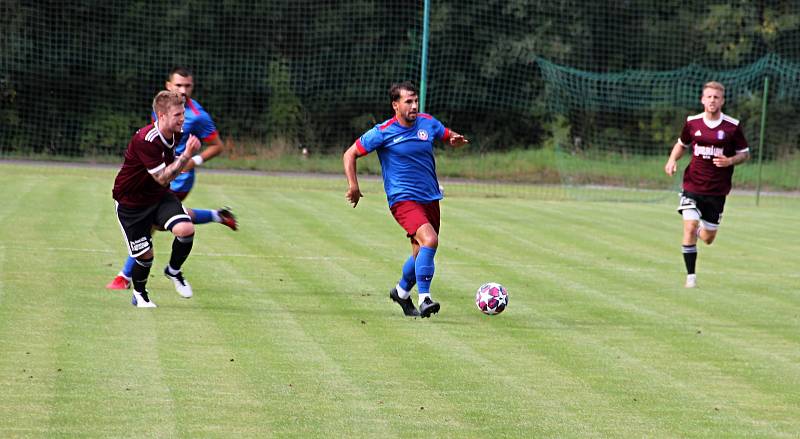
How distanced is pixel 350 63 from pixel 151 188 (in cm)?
2825

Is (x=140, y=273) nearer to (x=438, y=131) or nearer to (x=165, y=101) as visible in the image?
(x=165, y=101)

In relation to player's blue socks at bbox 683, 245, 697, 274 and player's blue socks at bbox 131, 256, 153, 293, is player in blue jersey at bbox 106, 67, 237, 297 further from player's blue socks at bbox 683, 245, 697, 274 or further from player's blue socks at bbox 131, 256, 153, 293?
player's blue socks at bbox 683, 245, 697, 274

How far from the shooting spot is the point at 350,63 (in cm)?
3781

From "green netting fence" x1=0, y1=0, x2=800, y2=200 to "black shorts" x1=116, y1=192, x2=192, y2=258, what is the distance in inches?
Answer: 892

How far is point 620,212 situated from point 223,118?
18.5 meters

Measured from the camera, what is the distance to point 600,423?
650cm

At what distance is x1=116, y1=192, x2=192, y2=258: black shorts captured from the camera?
9.94 m

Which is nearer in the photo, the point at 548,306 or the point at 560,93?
the point at 548,306

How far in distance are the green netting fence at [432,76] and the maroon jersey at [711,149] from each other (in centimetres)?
1858

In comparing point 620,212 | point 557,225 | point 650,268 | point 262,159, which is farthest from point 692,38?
point 650,268

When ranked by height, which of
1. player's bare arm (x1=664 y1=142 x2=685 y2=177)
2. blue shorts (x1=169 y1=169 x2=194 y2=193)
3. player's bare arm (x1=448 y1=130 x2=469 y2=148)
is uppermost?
player's bare arm (x1=448 y1=130 x2=469 y2=148)

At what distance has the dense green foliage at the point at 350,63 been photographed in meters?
35.0

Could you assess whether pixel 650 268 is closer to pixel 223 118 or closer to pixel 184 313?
pixel 184 313

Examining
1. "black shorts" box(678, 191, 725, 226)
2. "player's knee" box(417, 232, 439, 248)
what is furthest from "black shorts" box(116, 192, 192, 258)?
"black shorts" box(678, 191, 725, 226)
